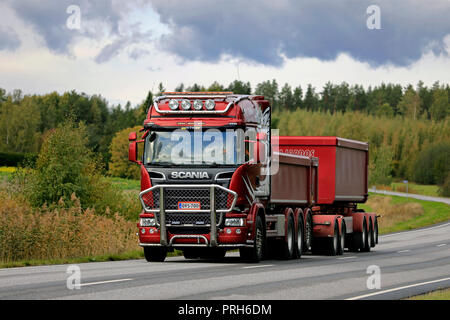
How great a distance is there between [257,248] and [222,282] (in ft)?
19.3

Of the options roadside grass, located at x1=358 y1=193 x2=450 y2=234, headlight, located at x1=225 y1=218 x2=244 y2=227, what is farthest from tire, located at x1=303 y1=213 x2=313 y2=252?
roadside grass, located at x1=358 y1=193 x2=450 y2=234

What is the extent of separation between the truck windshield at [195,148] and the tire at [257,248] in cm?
195

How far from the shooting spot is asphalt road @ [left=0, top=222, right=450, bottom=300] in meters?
12.2

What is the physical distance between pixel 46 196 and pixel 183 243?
19240 millimetres

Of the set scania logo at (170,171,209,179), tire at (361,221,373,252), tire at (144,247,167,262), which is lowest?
tire at (361,221,373,252)

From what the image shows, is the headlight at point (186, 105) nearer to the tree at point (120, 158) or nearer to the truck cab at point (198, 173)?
the truck cab at point (198, 173)

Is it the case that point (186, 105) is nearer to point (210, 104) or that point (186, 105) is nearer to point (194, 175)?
point (210, 104)

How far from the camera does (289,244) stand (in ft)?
75.2

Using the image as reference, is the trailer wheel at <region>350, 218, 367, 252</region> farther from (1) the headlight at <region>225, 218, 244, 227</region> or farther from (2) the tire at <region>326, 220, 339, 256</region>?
(1) the headlight at <region>225, 218, 244, 227</region>

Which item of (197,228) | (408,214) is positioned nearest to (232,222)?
(197,228)

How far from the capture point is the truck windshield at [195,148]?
1923 cm

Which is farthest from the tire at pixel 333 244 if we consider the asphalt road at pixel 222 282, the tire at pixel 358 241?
the asphalt road at pixel 222 282

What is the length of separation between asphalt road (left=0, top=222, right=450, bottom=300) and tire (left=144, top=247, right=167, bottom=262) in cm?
146
